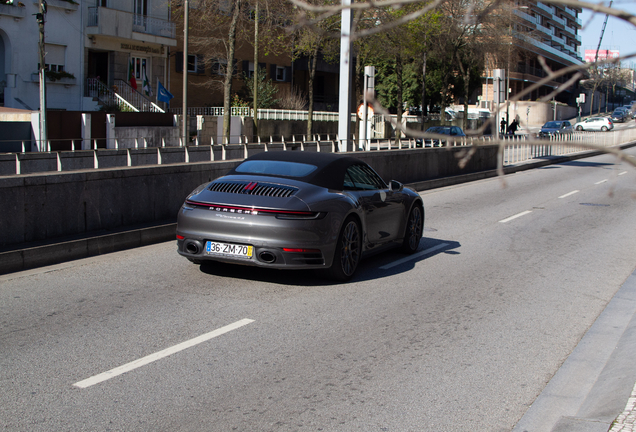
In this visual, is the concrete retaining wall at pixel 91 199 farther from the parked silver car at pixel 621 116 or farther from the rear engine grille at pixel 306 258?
the parked silver car at pixel 621 116

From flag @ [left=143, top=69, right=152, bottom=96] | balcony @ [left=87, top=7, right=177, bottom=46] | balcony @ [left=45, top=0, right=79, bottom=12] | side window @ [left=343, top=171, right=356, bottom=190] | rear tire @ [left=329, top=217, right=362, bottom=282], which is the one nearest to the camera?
rear tire @ [left=329, top=217, right=362, bottom=282]

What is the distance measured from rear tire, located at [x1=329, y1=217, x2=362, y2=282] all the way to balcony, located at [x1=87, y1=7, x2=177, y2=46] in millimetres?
33050

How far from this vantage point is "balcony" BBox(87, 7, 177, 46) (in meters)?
37.3

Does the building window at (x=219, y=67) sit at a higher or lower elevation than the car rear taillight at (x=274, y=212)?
higher

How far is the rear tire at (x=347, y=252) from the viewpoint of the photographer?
26.0 feet

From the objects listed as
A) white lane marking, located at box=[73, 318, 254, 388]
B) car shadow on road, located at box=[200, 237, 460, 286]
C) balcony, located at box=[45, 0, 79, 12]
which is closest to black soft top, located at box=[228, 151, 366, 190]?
car shadow on road, located at box=[200, 237, 460, 286]

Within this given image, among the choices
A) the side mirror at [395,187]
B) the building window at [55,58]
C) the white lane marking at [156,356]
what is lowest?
the white lane marking at [156,356]

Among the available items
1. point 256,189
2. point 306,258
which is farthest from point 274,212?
point 306,258

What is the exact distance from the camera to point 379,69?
62.1 m

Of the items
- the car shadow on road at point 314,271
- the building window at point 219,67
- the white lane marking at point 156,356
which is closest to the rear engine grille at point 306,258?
the car shadow on road at point 314,271

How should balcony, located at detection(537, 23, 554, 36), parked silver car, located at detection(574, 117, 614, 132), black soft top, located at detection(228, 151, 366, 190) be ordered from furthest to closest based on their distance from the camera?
1. balcony, located at detection(537, 23, 554, 36)
2. parked silver car, located at detection(574, 117, 614, 132)
3. black soft top, located at detection(228, 151, 366, 190)

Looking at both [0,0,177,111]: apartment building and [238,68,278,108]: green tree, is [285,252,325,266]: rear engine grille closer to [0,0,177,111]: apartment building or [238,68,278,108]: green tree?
[0,0,177,111]: apartment building

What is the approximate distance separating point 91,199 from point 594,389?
24.5ft

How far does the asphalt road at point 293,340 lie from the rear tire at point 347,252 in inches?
7.6
